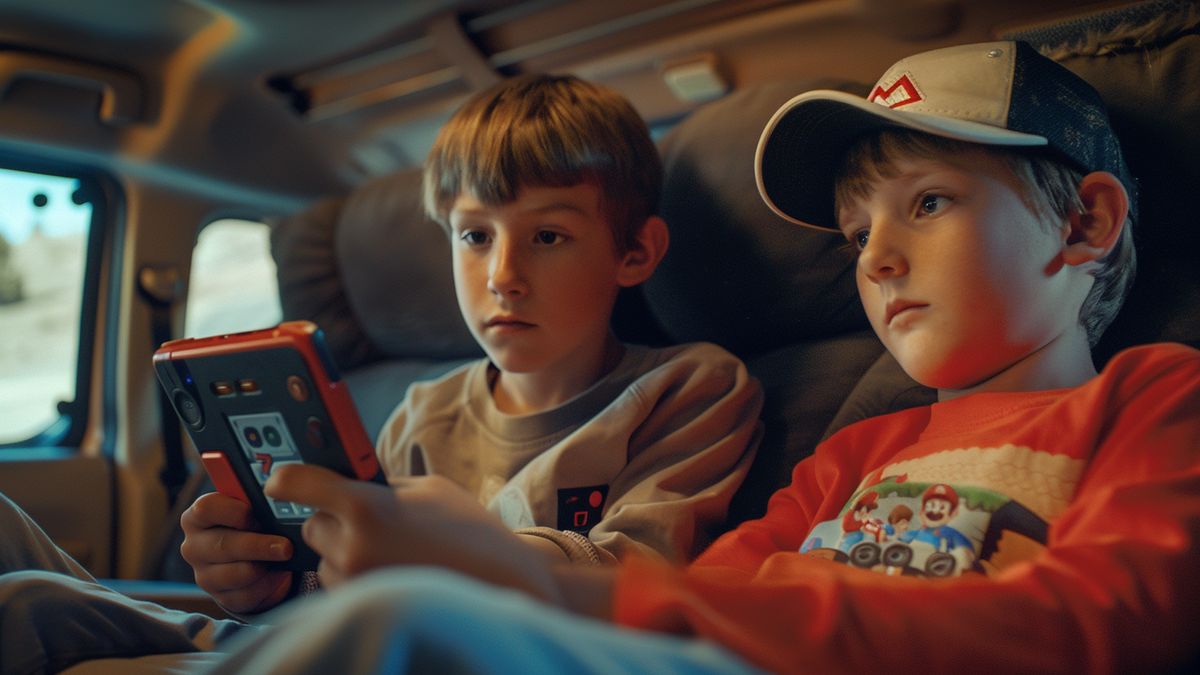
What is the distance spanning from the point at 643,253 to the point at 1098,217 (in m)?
0.61

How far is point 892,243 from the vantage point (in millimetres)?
974

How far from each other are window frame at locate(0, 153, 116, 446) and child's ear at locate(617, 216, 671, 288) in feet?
5.28

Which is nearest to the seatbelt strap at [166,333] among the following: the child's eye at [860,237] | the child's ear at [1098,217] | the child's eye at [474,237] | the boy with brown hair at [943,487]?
the child's eye at [474,237]

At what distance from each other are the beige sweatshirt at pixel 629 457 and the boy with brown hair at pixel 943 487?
11 cm

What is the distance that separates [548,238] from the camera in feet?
4.36

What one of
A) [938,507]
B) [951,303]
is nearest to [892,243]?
[951,303]

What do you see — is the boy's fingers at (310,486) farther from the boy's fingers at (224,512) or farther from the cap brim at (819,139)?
the cap brim at (819,139)

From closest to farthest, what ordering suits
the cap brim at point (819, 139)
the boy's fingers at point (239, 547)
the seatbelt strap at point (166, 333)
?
the cap brim at point (819, 139) < the boy's fingers at point (239, 547) < the seatbelt strap at point (166, 333)

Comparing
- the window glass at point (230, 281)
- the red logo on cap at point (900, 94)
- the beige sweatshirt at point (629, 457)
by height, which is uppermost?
the red logo on cap at point (900, 94)

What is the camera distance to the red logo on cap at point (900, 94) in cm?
100

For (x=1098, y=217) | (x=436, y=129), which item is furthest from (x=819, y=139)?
(x=436, y=129)

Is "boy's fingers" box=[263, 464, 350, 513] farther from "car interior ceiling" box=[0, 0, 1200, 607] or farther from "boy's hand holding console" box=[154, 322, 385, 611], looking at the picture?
"car interior ceiling" box=[0, 0, 1200, 607]

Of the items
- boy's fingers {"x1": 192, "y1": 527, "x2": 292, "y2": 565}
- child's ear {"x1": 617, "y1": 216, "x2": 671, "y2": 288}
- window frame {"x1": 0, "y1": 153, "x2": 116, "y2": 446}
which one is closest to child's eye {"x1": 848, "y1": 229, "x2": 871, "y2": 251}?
child's ear {"x1": 617, "y1": 216, "x2": 671, "y2": 288}

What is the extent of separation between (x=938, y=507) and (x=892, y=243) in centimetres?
26
